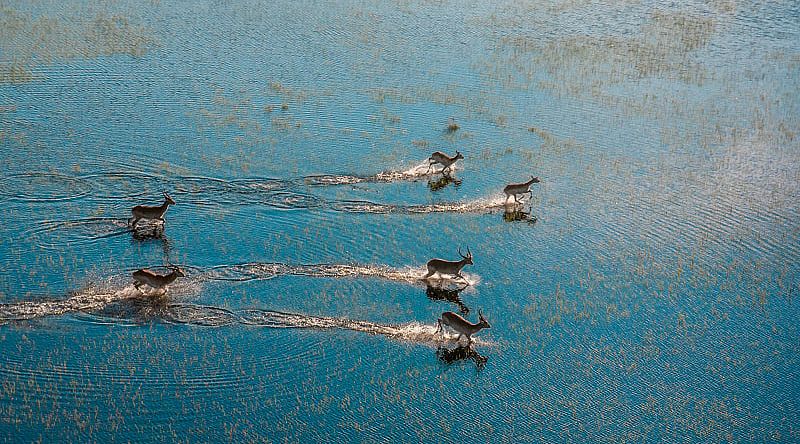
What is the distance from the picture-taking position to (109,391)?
17.1 m

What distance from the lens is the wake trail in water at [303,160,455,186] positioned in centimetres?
2562

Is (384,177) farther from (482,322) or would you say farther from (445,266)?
(482,322)

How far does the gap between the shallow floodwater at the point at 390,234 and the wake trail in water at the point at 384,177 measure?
145mm

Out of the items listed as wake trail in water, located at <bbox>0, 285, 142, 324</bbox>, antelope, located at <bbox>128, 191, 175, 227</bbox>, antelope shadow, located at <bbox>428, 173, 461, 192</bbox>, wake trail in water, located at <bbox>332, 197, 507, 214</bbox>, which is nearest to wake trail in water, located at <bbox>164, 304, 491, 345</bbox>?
wake trail in water, located at <bbox>0, 285, 142, 324</bbox>

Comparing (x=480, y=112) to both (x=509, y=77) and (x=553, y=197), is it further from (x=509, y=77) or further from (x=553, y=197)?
(x=553, y=197)

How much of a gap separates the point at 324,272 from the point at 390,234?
2.55 metres

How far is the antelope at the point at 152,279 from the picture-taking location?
19688mm

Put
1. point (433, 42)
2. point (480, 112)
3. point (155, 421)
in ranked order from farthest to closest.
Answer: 1. point (433, 42)
2. point (480, 112)
3. point (155, 421)

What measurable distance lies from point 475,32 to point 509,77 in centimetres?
586

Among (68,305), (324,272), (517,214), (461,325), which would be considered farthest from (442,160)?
(68,305)

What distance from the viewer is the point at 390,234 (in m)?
23.1

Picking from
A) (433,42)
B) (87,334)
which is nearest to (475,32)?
(433,42)

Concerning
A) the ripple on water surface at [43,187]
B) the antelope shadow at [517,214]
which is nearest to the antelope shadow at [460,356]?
the antelope shadow at [517,214]

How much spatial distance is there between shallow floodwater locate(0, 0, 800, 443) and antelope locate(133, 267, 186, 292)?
305 millimetres
